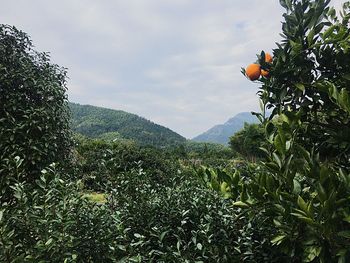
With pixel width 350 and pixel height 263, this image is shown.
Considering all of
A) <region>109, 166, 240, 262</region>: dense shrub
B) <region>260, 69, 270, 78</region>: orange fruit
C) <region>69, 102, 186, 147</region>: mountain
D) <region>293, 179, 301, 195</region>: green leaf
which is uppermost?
<region>69, 102, 186, 147</region>: mountain

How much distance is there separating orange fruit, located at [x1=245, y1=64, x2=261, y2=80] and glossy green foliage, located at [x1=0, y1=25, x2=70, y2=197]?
2.67 metres

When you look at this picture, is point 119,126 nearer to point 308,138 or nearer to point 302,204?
point 308,138

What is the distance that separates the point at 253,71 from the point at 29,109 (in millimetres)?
3019

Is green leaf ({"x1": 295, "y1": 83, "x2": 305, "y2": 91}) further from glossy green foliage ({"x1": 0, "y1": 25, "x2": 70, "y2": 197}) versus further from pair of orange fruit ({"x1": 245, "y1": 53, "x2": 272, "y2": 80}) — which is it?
glossy green foliage ({"x1": 0, "y1": 25, "x2": 70, "y2": 197})

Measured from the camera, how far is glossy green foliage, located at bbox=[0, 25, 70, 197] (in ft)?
12.9

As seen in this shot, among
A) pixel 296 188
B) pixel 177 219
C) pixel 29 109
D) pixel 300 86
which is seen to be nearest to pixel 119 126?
pixel 29 109

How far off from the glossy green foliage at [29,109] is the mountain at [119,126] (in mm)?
94277

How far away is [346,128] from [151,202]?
2020mm

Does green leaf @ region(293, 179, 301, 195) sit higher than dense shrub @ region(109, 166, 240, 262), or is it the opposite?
green leaf @ region(293, 179, 301, 195)

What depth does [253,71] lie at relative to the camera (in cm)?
225

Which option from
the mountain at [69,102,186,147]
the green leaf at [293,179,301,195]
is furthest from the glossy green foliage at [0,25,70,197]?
the mountain at [69,102,186,147]

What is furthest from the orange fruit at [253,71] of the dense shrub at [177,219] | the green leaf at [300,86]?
the dense shrub at [177,219]

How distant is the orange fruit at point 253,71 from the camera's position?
7.38 ft

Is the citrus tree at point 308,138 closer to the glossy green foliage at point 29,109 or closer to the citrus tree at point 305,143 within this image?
the citrus tree at point 305,143
